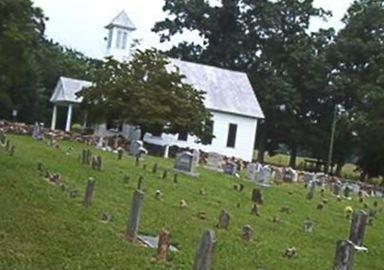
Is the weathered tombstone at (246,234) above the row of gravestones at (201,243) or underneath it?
underneath

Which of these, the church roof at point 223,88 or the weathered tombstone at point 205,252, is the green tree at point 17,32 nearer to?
the weathered tombstone at point 205,252

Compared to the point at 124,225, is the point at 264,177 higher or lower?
higher

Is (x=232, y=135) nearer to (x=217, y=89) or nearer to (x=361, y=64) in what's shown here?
(x=217, y=89)

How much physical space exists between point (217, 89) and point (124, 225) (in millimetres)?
39713

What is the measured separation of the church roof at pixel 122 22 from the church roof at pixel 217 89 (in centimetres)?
617

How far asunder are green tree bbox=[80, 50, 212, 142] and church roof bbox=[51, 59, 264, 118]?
8372 mm

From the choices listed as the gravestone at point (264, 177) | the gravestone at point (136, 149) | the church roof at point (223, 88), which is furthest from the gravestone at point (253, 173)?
the church roof at point (223, 88)

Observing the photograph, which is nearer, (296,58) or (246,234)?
(246,234)

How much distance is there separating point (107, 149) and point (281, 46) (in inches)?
1140

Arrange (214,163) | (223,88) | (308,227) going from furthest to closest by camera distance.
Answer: (223,88), (214,163), (308,227)

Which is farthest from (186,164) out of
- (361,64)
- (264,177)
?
(361,64)

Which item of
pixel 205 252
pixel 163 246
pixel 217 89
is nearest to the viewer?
pixel 205 252

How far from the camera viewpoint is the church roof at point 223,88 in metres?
51.5

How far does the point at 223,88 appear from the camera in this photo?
174 feet
